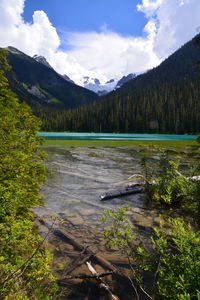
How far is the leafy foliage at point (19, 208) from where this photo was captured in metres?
3.65

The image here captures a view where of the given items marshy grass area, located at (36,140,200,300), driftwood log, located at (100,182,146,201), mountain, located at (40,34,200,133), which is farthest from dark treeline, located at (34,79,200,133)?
marshy grass area, located at (36,140,200,300)

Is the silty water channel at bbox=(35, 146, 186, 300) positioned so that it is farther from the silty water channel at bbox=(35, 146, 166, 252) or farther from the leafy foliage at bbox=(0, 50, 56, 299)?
the leafy foliage at bbox=(0, 50, 56, 299)

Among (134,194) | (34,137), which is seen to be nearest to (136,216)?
(134,194)

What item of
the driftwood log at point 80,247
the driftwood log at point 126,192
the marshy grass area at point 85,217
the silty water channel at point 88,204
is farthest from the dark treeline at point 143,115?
the driftwood log at point 80,247

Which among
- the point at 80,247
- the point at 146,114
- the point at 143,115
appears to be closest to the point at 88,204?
the point at 80,247

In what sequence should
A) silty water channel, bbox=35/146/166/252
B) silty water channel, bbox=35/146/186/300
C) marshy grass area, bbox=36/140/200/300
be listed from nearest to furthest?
silty water channel, bbox=35/146/186/300
marshy grass area, bbox=36/140/200/300
silty water channel, bbox=35/146/166/252

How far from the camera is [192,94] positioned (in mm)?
160875

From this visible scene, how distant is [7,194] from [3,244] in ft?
3.20

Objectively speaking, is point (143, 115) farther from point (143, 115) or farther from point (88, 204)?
point (88, 204)

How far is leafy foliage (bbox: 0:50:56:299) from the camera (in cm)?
365

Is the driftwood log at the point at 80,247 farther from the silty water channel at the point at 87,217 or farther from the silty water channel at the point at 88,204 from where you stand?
the silty water channel at the point at 88,204

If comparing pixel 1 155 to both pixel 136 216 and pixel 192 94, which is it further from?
pixel 192 94

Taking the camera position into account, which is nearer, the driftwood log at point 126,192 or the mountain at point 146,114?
the driftwood log at point 126,192

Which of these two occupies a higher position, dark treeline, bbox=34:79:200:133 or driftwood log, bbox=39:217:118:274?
dark treeline, bbox=34:79:200:133
